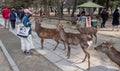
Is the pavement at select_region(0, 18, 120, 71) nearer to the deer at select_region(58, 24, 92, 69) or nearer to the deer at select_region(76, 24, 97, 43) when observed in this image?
the deer at select_region(58, 24, 92, 69)

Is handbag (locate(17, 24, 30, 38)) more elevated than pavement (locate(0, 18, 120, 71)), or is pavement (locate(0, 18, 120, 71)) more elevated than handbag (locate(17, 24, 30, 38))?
handbag (locate(17, 24, 30, 38))

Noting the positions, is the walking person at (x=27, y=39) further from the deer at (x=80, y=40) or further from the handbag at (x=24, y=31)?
the deer at (x=80, y=40)

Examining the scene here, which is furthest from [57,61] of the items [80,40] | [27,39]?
[27,39]

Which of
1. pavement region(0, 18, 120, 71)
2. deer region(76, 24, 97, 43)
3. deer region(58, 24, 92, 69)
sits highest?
deer region(58, 24, 92, 69)

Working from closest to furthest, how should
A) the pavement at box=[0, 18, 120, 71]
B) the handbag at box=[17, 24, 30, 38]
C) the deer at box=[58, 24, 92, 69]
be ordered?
the pavement at box=[0, 18, 120, 71]
the deer at box=[58, 24, 92, 69]
the handbag at box=[17, 24, 30, 38]

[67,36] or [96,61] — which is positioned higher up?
[67,36]

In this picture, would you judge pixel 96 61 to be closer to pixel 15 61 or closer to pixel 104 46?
pixel 104 46

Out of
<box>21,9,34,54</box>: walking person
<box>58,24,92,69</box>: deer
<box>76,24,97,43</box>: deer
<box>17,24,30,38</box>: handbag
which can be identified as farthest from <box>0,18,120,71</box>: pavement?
<box>76,24,97,43</box>: deer

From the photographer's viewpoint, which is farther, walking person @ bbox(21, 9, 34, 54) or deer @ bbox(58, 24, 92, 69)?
walking person @ bbox(21, 9, 34, 54)

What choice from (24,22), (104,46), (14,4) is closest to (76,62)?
(104,46)

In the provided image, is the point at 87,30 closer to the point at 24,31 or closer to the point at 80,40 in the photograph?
the point at 24,31

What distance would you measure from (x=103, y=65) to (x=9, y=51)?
507 centimetres

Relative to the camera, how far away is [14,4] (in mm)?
61656

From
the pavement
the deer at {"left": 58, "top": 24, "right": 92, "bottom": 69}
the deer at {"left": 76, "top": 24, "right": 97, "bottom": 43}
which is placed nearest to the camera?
the pavement
